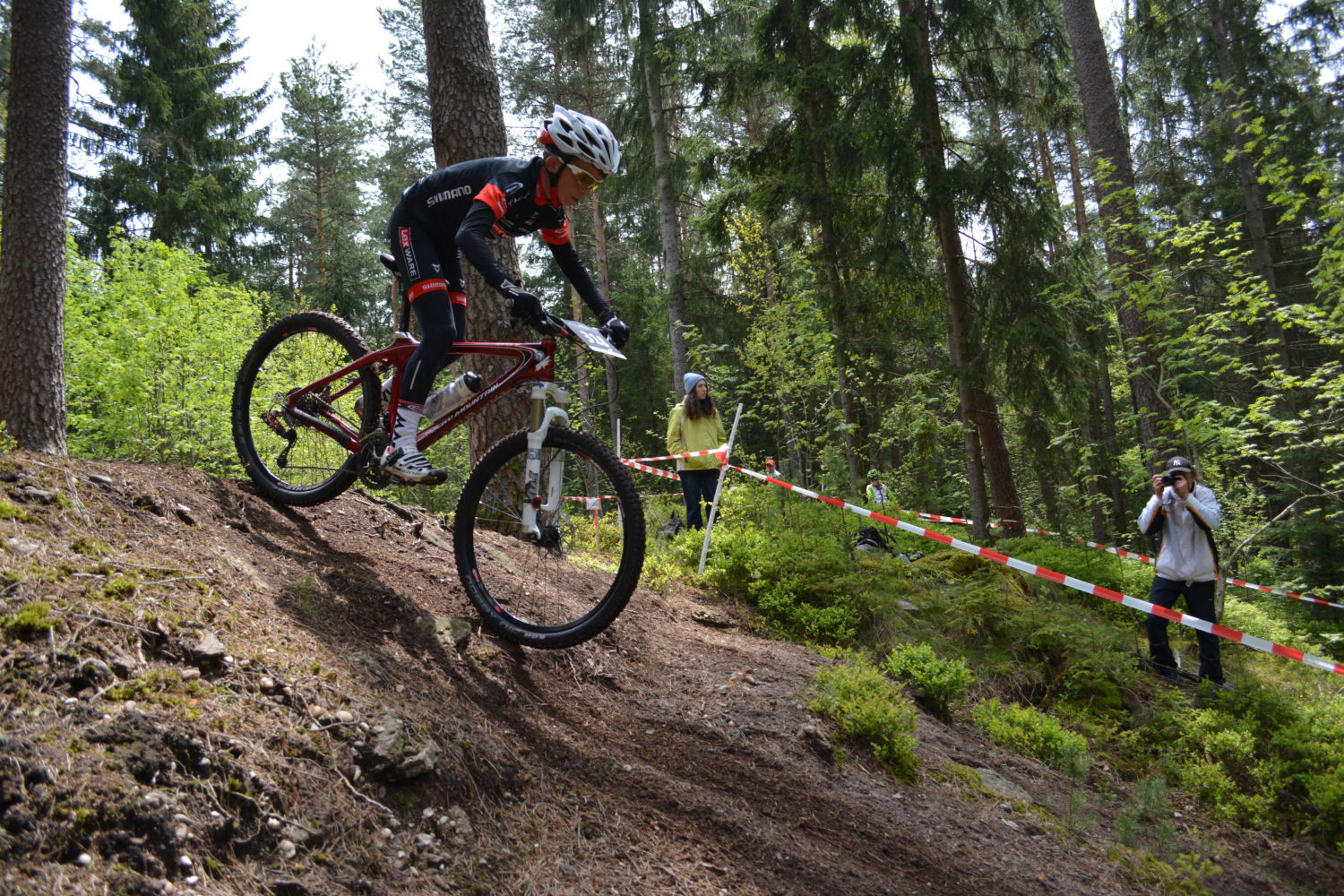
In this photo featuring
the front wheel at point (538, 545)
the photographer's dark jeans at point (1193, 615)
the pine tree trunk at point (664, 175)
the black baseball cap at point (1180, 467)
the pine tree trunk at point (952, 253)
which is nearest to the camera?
the front wheel at point (538, 545)

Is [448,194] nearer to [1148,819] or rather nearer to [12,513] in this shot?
[12,513]

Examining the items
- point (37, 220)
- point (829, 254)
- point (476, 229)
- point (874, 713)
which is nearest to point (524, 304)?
point (476, 229)

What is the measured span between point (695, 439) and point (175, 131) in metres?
20.9

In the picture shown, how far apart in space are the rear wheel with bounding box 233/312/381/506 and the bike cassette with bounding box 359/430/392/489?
0.07 m

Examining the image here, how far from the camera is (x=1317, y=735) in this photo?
583cm

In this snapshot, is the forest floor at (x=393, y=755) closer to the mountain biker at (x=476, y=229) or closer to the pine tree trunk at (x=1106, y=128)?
the mountain biker at (x=476, y=229)

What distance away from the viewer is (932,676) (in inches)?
216

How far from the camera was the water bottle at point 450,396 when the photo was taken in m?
4.09

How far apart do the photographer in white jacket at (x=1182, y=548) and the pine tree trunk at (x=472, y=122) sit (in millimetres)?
5770

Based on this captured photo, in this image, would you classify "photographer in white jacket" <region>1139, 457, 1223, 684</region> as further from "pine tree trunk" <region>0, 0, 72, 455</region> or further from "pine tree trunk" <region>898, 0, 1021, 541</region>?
"pine tree trunk" <region>0, 0, 72, 455</region>

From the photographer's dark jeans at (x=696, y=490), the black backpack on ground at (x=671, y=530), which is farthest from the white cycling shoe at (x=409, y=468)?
the black backpack on ground at (x=671, y=530)

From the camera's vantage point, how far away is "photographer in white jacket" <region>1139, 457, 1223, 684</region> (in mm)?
7066

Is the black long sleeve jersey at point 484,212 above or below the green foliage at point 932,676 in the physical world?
above

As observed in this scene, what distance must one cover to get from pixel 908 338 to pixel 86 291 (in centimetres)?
1308
